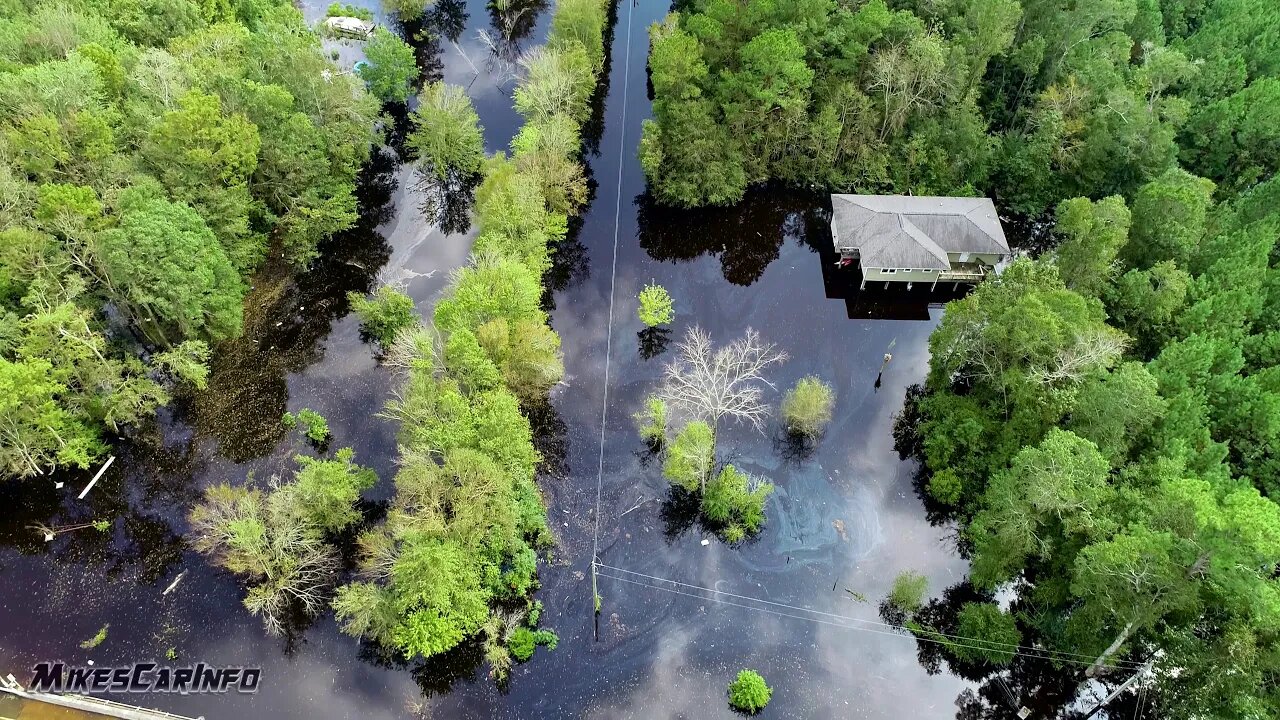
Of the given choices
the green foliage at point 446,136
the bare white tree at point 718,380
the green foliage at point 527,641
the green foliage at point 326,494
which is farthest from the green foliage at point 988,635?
the green foliage at point 446,136

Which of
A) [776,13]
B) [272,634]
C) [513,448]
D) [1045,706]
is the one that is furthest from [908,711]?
[776,13]

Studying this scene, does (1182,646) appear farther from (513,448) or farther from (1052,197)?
(1052,197)

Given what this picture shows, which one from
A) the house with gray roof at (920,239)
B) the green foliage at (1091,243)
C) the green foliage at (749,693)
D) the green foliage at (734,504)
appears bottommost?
the green foliage at (749,693)

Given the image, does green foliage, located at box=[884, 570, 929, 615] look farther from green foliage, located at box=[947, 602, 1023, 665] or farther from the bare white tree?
the bare white tree

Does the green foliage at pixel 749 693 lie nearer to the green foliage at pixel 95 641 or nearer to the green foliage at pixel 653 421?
the green foliage at pixel 653 421

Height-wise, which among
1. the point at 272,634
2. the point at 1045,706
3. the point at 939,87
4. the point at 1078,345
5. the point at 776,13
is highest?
the point at 776,13

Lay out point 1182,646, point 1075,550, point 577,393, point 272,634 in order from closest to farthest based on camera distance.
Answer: point 1182,646 < point 1075,550 < point 272,634 < point 577,393

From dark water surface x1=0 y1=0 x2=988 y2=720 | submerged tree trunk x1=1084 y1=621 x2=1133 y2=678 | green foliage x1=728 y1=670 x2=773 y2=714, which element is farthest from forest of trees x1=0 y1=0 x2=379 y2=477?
submerged tree trunk x1=1084 y1=621 x2=1133 y2=678
